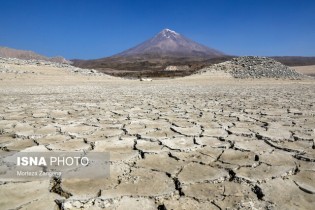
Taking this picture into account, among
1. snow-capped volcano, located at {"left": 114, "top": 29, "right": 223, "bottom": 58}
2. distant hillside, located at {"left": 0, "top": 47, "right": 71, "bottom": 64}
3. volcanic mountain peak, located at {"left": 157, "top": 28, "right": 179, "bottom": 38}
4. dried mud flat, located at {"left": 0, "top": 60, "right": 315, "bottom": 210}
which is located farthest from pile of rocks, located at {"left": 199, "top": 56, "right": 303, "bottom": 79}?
volcanic mountain peak, located at {"left": 157, "top": 28, "right": 179, "bottom": 38}

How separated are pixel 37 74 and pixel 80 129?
1293 centimetres

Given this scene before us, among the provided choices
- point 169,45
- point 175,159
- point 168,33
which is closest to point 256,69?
point 175,159

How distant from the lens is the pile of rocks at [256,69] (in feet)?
59.8

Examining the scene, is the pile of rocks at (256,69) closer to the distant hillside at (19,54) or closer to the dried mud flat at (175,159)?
the dried mud flat at (175,159)

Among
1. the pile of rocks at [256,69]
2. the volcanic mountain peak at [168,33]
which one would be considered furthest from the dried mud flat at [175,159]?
the volcanic mountain peak at [168,33]

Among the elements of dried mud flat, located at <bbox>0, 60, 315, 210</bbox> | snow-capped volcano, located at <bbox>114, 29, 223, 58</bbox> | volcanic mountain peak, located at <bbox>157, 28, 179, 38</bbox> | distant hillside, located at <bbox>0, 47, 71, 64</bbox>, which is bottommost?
dried mud flat, located at <bbox>0, 60, 315, 210</bbox>

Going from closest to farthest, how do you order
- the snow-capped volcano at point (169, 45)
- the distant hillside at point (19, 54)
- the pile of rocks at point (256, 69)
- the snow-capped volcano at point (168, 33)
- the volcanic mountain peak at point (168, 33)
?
the pile of rocks at point (256, 69) → the distant hillside at point (19, 54) → the snow-capped volcano at point (169, 45) → the volcanic mountain peak at point (168, 33) → the snow-capped volcano at point (168, 33)

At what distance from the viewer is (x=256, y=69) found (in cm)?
1909

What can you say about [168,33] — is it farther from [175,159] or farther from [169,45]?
[175,159]

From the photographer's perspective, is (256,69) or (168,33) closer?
(256,69)

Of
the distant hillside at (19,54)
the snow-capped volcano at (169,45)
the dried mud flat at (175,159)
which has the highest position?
the snow-capped volcano at (169,45)

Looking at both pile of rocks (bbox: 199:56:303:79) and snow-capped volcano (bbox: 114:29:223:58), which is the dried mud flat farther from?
snow-capped volcano (bbox: 114:29:223:58)

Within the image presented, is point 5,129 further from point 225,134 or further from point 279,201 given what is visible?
point 279,201

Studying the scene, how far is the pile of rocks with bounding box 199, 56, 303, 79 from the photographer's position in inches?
717
